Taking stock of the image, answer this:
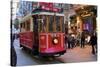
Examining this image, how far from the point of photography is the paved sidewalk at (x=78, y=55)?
7.05 ft

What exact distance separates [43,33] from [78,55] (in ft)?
1.64

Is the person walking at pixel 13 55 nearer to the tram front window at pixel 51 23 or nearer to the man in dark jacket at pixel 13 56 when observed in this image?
the man in dark jacket at pixel 13 56

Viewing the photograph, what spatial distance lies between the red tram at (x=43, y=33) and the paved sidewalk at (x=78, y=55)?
2.5 inches

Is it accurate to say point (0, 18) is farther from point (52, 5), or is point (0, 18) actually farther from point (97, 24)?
point (97, 24)

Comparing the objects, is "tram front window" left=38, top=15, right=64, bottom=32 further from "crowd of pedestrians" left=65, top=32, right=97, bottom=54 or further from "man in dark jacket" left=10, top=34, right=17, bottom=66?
"man in dark jacket" left=10, top=34, right=17, bottom=66

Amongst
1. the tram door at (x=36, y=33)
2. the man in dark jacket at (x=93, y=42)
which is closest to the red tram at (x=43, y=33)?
the tram door at (x=36, y=33)

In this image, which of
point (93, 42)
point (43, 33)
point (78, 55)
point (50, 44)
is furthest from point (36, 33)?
point (93, 42)

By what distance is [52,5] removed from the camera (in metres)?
2.09

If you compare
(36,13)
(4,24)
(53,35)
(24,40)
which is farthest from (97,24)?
(4,24)

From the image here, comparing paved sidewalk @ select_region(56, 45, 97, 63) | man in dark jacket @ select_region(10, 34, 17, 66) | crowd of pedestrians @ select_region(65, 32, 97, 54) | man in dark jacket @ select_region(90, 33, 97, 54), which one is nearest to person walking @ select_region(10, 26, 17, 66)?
man in dark jacket @ select_region(10, 34, 17, 66)

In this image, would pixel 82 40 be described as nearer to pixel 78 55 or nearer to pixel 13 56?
pixel 78 55

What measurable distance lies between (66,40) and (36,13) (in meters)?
0.46

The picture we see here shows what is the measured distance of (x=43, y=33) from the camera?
2.06 m

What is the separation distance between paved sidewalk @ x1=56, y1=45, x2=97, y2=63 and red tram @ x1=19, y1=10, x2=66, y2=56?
0.21ft
